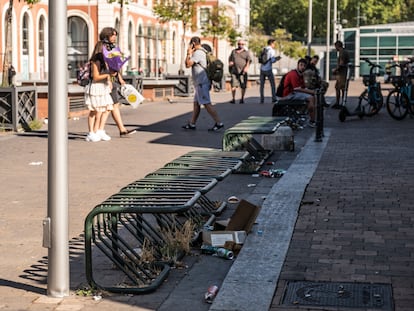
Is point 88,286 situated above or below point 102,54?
below

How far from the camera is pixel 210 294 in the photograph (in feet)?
18.2

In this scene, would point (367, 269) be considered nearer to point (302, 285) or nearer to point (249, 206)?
point (302, 285)

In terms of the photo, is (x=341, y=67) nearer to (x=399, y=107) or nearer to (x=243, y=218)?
(x=399, y=107)

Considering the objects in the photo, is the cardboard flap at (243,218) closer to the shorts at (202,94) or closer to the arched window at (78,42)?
the shorts at (202,94)

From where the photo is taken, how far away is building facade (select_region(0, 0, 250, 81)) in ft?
141

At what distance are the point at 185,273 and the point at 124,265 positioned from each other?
0.46 m

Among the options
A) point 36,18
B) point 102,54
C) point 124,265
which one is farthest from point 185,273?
point 36,18

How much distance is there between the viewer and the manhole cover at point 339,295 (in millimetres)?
5352

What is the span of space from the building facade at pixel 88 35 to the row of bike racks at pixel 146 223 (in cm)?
2912

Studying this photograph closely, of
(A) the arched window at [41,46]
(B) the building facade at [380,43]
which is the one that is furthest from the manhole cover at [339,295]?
(B) the building facade at [380,43]

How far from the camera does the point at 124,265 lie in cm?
600

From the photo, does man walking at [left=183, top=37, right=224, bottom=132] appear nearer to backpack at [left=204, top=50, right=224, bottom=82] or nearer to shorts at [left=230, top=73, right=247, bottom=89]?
backpack at [left=204, top=50, right=224, bottom=82]

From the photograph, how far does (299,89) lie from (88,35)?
33063 mm

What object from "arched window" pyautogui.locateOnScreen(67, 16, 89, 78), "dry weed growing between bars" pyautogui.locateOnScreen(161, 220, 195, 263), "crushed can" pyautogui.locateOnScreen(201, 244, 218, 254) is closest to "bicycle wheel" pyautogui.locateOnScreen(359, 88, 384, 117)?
"dry weed growing between bars" pyautogui.locateOnScreen(161, 220, 195, 263)
